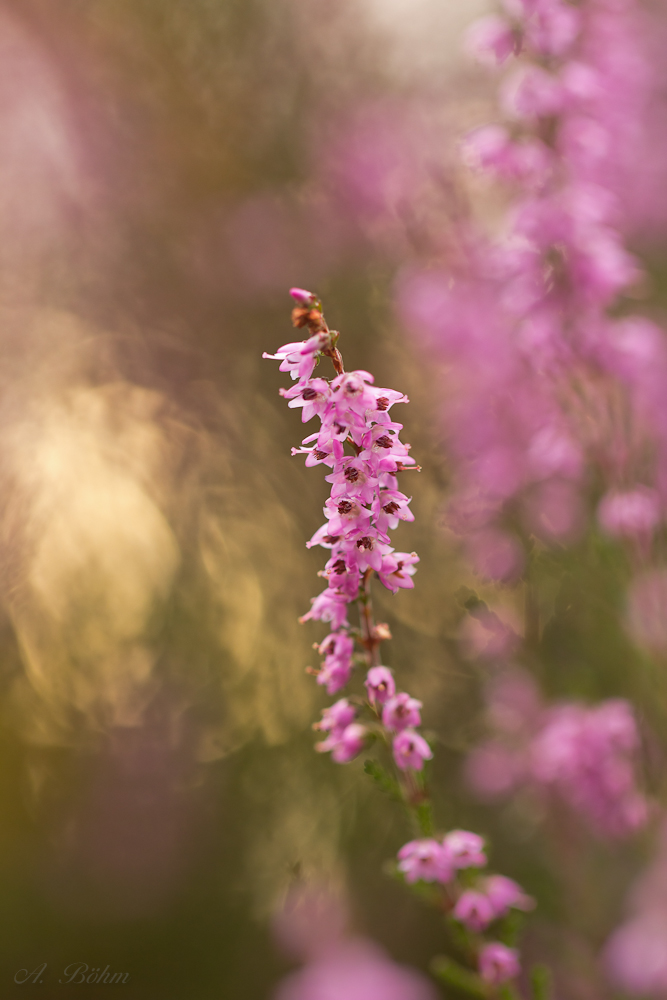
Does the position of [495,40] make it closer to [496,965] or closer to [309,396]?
[309,396]

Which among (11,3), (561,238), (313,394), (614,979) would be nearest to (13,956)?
(614,979)

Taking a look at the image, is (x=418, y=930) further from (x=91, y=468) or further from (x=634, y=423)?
(x=91, y=468)

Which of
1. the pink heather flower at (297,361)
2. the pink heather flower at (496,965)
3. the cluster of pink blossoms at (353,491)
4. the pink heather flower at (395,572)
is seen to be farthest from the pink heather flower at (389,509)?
the pink heather flower at (496,965)

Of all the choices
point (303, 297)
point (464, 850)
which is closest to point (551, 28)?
point (303, 297)

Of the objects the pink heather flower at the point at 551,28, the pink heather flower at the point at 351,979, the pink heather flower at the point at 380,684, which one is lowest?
the pink heather flower at the point at 351,979

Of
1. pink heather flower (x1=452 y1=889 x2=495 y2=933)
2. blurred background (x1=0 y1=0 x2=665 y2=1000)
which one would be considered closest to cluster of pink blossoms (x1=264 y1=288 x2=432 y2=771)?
pink heather flower (x1=452 y1=889 x2=495 y2=933)

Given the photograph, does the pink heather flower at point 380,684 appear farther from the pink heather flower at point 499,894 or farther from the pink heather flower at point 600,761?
the pink heather flower at point 600,761

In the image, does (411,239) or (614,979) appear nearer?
(614,979)

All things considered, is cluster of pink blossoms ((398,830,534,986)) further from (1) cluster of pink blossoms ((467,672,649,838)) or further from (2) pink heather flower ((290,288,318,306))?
(2) pink heather flower ((290,288,318,306))
